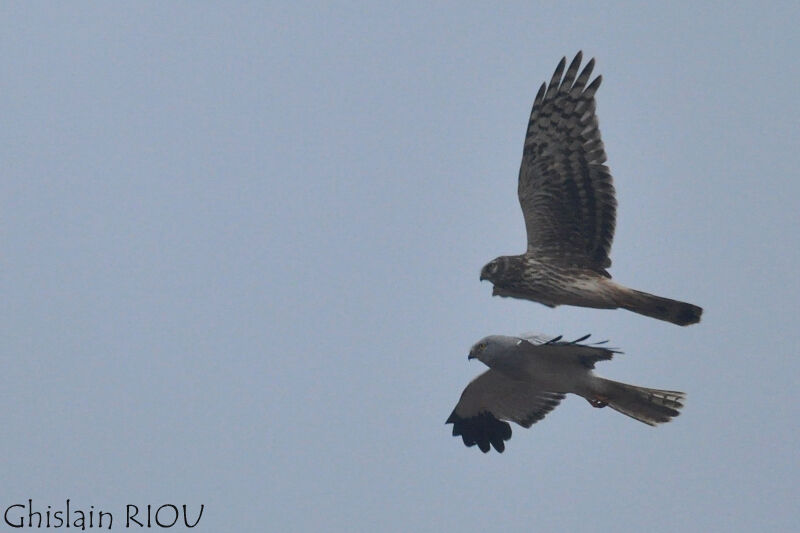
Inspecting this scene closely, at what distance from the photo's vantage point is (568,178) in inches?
446

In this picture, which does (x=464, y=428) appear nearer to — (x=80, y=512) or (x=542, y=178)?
(x=542, y=178)

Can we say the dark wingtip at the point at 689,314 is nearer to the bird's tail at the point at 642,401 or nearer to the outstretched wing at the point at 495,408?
the bird's tail at the point at 642,401

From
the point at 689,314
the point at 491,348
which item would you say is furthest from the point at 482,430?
the point at 689,314

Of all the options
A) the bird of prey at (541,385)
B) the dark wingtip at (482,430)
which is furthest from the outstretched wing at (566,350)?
the dark wingtip at (482,430)

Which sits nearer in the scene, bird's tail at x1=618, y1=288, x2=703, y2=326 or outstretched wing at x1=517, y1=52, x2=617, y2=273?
bird's tail at x1=618, y1=288, x2=703, y2=326

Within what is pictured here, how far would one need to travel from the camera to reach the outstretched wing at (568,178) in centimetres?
1129

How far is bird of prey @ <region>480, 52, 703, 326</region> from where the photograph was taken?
36.9 feet

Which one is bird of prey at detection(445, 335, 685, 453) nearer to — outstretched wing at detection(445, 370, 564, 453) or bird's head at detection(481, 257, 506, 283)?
outstretched wing at detection(445, 370, 564, 453)

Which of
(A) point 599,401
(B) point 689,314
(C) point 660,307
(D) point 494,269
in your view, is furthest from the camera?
(D) point 494,269

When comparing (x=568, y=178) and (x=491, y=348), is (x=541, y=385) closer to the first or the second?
(x=491, y=348)

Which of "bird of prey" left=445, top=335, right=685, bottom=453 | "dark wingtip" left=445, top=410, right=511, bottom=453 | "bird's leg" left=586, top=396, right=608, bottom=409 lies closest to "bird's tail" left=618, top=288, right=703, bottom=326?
"bird of prey" left=445, top=335, right=685, bottom=453

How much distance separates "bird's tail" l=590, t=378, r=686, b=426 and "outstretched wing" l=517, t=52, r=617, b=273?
3.47 feet

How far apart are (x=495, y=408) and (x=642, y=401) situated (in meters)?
1.55

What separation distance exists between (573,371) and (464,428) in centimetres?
168
